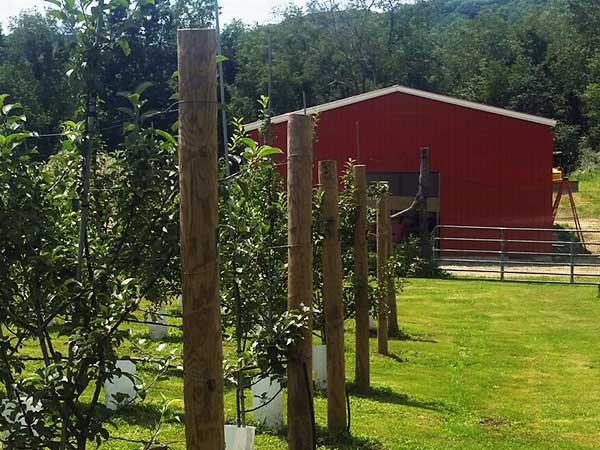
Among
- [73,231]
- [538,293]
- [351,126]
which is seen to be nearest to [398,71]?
[351,126]

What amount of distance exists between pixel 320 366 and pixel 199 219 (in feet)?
18.4

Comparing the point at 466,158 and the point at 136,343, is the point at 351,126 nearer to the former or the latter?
the point at 466,158

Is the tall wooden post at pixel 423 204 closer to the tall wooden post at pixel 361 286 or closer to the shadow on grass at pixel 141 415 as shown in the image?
the tall wooden post at pixel 361 286

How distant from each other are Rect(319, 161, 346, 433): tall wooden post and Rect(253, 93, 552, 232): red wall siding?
19.5 m

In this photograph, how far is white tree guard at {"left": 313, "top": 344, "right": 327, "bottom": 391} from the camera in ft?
28.1

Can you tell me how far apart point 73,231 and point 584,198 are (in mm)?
38131

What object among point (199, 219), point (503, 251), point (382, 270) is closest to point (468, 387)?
point (382, 270)

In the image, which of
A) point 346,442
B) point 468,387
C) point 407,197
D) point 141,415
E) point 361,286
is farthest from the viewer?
point 407,197

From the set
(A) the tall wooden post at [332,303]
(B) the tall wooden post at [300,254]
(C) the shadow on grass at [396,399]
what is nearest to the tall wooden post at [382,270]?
(C) the shadow on grass at [396,399]

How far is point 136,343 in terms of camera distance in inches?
147

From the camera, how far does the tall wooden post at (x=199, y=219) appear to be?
3.20 m

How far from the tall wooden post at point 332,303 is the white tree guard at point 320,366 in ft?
4.55

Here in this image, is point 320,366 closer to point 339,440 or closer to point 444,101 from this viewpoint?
point 339,440

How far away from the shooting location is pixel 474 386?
10.2 m
